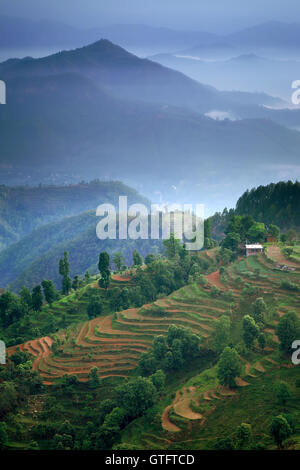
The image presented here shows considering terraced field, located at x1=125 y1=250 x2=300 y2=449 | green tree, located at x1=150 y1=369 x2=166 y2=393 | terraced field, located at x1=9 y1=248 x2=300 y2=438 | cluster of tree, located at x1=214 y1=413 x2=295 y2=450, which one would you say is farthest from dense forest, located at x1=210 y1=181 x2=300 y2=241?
cluster of tree, located at x1=214 y1=413 x2=295 y2=450

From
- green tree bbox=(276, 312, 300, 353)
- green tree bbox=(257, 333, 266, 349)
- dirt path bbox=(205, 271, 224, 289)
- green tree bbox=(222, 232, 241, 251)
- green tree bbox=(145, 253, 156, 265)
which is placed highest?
green tree bbox=(222, 232, 241, 251)

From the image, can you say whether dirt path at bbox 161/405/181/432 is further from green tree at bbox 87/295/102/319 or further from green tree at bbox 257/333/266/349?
green tree at bbox 87/295/102/319

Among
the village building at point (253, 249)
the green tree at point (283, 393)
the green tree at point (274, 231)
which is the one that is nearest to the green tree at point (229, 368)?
the green tree at point (283, 393)

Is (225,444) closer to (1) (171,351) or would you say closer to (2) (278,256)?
(1) (171,351)

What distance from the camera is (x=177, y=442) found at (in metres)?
30.2

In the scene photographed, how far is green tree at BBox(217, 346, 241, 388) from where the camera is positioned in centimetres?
3353

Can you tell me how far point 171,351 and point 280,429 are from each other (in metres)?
13.1

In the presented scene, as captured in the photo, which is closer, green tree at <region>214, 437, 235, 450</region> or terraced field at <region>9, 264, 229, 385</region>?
green tree at <region>214, 437, 235, 450</region>

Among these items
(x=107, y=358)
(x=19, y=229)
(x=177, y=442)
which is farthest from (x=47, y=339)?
(x=19, y=229)

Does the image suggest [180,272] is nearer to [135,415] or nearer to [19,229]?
[135,415]

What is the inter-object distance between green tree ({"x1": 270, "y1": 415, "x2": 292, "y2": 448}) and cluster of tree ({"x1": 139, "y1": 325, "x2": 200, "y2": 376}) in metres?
11.5

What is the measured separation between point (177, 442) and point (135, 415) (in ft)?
15.5

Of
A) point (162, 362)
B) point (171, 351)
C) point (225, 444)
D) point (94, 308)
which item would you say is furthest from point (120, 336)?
point (225, 444)

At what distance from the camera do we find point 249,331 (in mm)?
36812
